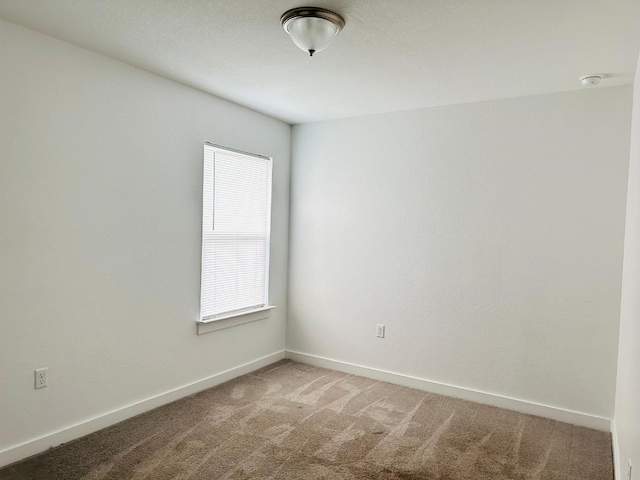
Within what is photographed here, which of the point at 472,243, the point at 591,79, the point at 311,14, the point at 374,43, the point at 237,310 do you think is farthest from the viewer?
the point at 237,310

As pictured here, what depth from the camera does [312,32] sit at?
2250mm

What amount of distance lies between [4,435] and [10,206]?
1.22 metres

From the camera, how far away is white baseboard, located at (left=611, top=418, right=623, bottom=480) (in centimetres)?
243

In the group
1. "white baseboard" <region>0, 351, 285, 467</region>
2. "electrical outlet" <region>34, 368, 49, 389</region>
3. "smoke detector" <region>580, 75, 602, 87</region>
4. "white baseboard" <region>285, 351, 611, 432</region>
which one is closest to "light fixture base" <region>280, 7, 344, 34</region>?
"smoke detector" <region>580, 75, 602, 87</region>

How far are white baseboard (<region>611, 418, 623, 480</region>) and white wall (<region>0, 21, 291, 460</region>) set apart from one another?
2.79 metres

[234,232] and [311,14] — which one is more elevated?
[311,14]

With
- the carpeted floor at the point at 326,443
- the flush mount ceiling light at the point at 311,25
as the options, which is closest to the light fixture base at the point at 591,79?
the flush mount ceiling light at the point at 311,25

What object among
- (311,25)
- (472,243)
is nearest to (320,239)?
(472,243)

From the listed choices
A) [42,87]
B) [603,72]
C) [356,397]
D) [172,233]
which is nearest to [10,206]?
[42,87]

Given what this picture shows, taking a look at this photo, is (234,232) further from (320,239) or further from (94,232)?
(94,232)

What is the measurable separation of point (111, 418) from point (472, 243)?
2.86 m

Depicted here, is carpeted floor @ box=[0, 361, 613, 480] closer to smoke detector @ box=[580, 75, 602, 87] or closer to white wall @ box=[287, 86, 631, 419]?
white wall @ box=[287, 86, 631, 419]

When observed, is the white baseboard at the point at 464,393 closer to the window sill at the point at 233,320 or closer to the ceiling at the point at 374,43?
the window sill at the point at 233,320

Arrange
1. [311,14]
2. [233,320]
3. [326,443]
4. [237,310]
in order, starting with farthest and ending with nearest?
[237,310], [233,320], [326,443], [311,14]
